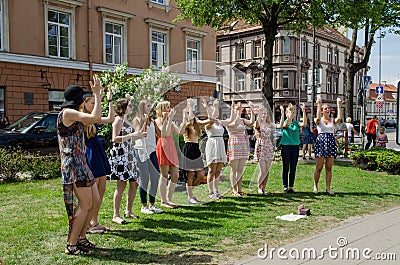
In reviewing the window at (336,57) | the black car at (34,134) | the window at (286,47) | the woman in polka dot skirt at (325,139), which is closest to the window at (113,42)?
the black car at (34,134)

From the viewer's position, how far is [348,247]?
17.3 ft

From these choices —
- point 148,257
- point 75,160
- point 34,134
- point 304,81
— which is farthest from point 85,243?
point 304,81

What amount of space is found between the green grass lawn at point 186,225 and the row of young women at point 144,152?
1.03 feet

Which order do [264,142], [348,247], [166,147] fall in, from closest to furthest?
[348,247], [166,147], [264,142]

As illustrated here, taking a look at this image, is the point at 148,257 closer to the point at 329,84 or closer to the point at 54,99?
the point at 54,99

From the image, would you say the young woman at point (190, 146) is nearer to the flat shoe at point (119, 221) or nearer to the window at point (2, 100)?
the flat shoe at point (119, 221)

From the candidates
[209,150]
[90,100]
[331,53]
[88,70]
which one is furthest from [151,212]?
[331,53]

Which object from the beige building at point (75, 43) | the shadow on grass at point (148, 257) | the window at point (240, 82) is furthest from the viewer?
the beige building at point (75, 43)

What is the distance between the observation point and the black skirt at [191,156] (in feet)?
25.3

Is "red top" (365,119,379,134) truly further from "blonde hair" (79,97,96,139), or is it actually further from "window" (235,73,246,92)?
"blonde hair" (79,97,96,139)

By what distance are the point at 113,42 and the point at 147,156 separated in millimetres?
17739

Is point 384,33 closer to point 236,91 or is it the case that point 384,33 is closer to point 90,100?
point 236,91

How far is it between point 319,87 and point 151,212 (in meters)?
50.9

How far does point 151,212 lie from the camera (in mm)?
6848
